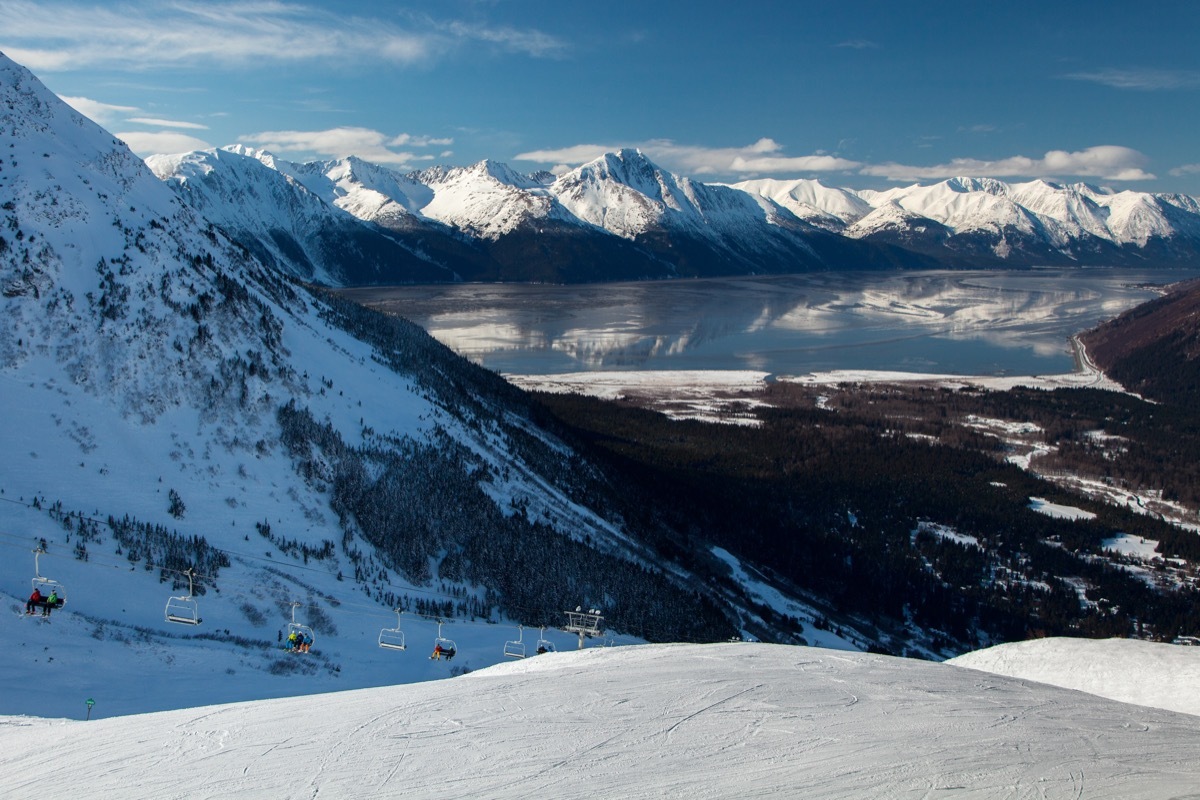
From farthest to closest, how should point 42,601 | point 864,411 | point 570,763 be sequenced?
1. point 864,411
2. point 42,601
3. point 570,763

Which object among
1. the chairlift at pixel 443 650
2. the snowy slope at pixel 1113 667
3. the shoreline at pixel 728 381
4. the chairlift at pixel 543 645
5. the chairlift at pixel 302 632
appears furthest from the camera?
the shoreline at pixel 728 381

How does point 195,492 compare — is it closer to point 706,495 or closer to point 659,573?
point 659,573

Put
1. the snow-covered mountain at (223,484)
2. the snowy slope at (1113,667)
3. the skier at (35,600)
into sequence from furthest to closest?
the snow-covered mountain at (223,484) → the snowy slope at (1113,667) → the skier at (35,600)

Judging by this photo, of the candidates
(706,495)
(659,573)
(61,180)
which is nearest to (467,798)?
(659,573)

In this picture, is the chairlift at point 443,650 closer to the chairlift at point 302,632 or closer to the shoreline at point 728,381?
the chairlift at point 302,632

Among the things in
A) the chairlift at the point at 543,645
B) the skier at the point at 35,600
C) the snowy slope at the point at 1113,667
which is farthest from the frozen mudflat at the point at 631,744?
the chairlift at the point at 543,645

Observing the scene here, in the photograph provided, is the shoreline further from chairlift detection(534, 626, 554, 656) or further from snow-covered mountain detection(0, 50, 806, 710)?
chairlift detection(534, 626, 554, 656)

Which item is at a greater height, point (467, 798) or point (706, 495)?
point (467, 798)
